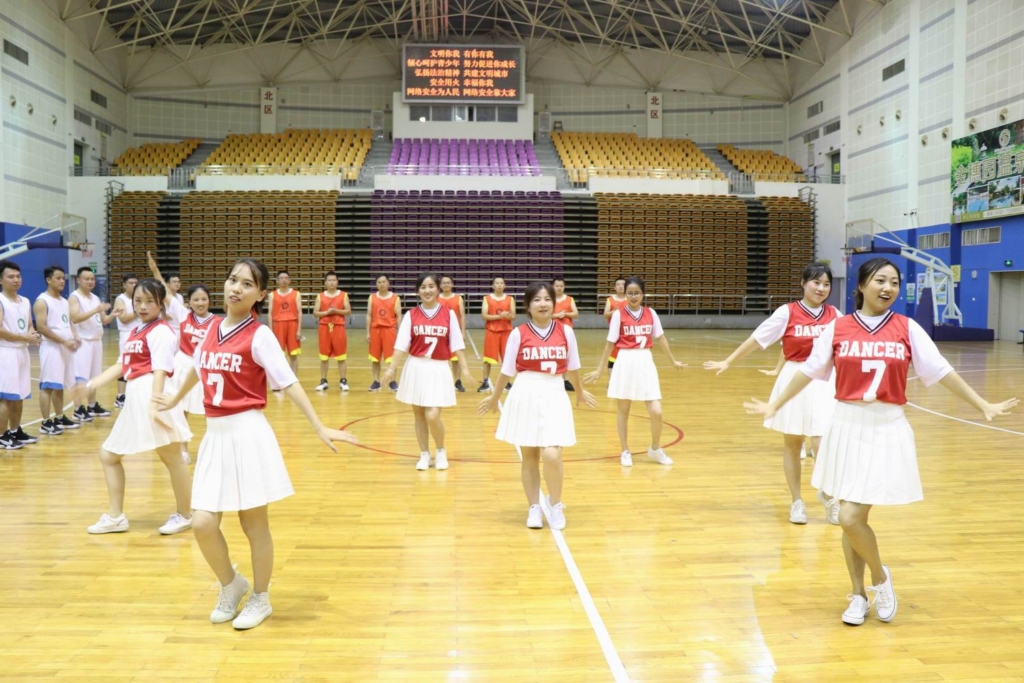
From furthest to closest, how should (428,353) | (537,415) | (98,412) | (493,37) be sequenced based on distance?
1. (493,37)
2. (98,412)
3. (428,353)
4. (537,415)

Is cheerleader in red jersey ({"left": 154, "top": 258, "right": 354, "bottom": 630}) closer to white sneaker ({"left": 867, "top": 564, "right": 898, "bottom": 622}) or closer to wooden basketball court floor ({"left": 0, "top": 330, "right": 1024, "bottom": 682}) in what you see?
wooden basketball court floor ({"left": 0, "top": 330, "right": 1024, "bottom": 682})

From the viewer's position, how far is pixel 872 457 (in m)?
3.41

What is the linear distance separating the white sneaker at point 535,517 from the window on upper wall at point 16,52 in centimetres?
2269

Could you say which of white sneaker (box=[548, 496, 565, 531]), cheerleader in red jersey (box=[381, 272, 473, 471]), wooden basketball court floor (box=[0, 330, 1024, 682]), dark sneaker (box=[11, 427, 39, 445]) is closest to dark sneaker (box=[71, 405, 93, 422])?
dark sneaker (box=[11, 427, 39, 445])

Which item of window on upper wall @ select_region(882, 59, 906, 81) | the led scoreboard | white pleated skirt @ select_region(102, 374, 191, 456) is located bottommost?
white pleated skirt @ select_region(102, 374, 191, 456)

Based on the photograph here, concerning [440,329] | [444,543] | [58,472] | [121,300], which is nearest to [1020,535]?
[444,543]

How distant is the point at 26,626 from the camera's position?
3.46m

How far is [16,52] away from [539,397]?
23169mm

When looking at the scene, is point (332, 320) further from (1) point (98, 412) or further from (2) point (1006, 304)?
(2) point (1006, 304)

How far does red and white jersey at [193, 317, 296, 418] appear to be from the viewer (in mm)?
3381

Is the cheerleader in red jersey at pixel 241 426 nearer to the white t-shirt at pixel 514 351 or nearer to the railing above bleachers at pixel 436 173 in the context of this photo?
the white t-shirt at pixel 514 351

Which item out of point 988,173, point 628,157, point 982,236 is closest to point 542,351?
point 988,173

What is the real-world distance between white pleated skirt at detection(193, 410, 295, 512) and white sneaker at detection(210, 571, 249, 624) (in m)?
0.48

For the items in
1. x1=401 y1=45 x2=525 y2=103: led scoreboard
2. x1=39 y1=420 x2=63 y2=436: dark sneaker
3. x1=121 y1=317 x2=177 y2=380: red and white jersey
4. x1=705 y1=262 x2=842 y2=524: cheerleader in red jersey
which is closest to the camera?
x1=121 y1=317 x2=177 y2=380: red and white jersey
